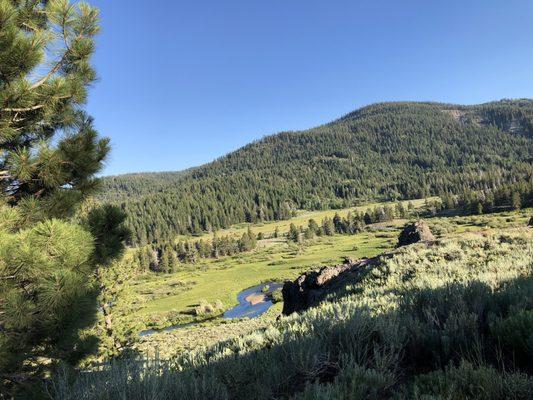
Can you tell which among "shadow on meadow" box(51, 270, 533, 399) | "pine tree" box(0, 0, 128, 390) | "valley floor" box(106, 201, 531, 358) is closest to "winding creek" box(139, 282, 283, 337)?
"valley floor" box(106, 201, 531, 358)

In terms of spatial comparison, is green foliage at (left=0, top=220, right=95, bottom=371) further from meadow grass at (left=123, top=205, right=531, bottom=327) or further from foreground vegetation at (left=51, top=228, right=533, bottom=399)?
meadow grass at (left=123, top=205, right=531, bottom=327)

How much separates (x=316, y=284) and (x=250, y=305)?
45.4 meters

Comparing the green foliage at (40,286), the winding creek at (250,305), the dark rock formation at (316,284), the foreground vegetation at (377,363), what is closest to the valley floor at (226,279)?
the winding creek at (250,305)

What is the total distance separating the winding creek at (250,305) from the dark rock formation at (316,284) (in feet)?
105

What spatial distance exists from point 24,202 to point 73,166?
1.41m

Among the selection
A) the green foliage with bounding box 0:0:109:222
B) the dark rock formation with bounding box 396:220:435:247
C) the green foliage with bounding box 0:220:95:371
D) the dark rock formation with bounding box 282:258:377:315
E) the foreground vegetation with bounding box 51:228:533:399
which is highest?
the green foliage with bounding box 0:0:109:222

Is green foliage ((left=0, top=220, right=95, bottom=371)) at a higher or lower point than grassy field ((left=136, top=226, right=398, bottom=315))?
higher

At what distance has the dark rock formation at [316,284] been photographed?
18.6m

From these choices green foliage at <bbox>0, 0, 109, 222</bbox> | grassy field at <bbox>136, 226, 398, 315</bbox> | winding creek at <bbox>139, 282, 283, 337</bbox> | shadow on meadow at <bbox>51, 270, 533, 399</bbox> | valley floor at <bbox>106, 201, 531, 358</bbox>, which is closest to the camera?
shadow on meadow at <bbox>51, 270, 533, 399</bbox>

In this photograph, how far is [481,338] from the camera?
455 cm

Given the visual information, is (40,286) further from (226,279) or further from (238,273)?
(238,273)

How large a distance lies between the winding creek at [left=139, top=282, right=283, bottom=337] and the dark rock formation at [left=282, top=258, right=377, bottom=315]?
1263 inches

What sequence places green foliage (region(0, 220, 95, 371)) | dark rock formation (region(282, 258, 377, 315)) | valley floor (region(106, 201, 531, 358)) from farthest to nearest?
1. valley floor (region(106, 201, 531, 358))
2. dark rock formation (region(282, 258, 377, 315))
3. green foliage (region(0, 220, 95, 371))

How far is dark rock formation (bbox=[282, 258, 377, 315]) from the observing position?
18.6m
